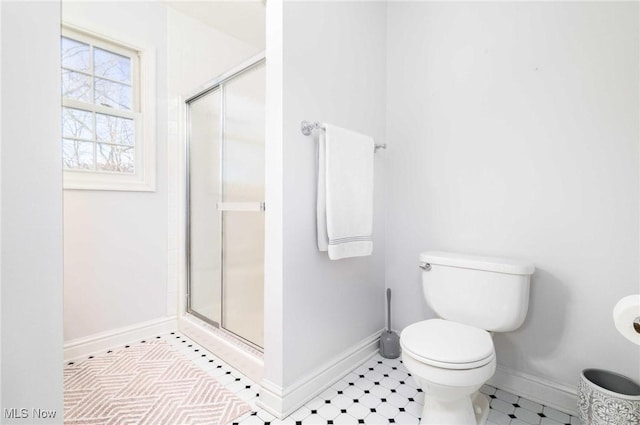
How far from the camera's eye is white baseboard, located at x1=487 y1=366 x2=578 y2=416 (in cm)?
139

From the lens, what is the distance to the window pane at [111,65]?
6.79ft

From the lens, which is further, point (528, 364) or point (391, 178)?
point (391, 178)

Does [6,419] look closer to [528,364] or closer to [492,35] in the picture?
[528,364]

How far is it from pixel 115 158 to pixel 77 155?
0.21 metres

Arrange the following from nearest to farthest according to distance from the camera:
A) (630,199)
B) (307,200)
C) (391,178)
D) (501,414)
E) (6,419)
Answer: (6,419) < (630,199) < (501,414) < (307,200) < (391,178)

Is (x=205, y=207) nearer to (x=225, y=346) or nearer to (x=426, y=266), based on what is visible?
(x=225, y=346)

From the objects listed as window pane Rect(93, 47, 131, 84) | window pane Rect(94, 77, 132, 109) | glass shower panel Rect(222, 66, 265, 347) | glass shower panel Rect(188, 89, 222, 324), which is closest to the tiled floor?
glass shower panel Rect(222, 66, 265, 347)

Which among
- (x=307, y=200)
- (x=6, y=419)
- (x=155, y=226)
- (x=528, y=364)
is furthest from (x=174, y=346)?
(x=528, y=364)

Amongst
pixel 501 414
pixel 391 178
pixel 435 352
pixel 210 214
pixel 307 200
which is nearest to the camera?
pixel 435 352

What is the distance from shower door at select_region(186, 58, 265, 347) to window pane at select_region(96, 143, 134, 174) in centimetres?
39

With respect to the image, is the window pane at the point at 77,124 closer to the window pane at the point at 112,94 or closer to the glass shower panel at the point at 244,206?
the window pane at the point at 112,94

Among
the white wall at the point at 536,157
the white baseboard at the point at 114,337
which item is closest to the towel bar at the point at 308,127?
the white wall at the point at 536,157

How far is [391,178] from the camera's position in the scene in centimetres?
200

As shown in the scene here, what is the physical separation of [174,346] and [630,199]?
2602mm
